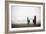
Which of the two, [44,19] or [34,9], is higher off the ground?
[34,9]

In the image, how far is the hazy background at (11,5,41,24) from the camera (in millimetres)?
900

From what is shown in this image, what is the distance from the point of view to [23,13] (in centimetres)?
91

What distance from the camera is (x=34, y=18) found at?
3.06 feet

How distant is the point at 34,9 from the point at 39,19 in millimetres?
146

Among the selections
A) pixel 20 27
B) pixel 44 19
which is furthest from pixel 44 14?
pixel 20 27

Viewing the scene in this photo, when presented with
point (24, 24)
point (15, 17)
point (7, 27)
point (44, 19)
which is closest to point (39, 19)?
point (44, 19)

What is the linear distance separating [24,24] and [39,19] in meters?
0.21

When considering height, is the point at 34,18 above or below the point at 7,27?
above

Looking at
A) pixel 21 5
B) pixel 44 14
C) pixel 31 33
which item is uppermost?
pixel 21 5

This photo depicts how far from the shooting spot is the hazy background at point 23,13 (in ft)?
2.95

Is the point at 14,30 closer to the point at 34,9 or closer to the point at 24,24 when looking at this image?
the point at 24,24
